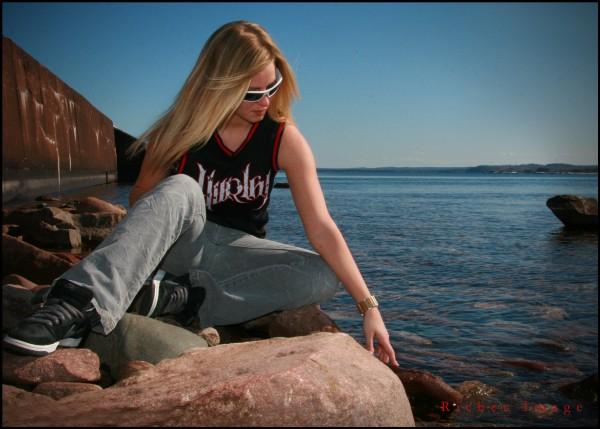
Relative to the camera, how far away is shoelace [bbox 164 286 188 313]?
287cm

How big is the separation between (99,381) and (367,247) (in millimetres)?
6389

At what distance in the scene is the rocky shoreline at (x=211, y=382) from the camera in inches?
69.2

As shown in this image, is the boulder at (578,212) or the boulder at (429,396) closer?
the boulder at (429,396)

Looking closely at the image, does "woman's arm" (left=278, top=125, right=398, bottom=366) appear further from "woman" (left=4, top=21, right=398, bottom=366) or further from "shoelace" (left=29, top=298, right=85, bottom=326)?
"shoelace" (left=29, top=298, right=85, bottom=326)

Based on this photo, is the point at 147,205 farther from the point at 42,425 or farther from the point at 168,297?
the point at 42,425

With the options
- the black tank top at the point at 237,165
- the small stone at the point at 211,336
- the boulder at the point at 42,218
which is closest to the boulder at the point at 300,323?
the small stone at the point at 211,336

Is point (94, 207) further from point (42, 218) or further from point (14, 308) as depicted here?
point (14, 308)

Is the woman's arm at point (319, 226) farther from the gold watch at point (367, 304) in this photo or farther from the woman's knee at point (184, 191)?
the woman's knee at point (184, 191)

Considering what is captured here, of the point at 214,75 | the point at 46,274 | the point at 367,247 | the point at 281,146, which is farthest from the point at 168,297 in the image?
the point at 367,247

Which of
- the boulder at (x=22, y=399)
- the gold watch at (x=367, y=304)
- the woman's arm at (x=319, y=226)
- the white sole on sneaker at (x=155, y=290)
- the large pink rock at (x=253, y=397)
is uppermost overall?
the woman's arm at (x=319, y=226)

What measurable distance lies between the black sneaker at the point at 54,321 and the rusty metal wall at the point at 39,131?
8603 millimetres

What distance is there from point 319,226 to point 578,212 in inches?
437

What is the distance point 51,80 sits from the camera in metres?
13.8

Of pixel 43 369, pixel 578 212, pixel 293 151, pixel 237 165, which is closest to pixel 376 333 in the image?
pixel 293 151
